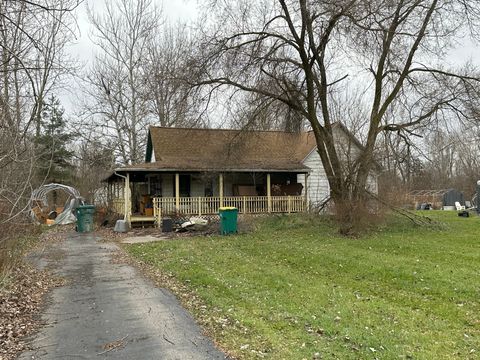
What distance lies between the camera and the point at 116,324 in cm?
611

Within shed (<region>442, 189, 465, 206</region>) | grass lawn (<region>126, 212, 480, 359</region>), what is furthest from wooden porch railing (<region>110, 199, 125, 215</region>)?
shed (<region>442, 189, 465, 206</region>)

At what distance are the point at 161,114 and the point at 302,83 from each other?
1837cm

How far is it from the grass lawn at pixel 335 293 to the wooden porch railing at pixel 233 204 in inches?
254

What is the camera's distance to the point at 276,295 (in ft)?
25.0

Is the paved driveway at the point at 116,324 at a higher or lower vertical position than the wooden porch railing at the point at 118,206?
lower

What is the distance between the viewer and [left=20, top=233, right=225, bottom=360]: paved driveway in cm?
504

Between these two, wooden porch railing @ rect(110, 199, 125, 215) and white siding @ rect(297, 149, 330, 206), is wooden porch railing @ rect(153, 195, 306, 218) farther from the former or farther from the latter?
white siding @ rect(297, 149, 330, 206)

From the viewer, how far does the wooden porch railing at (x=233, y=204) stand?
21.5 meters

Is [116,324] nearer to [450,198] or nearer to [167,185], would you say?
[167,185]

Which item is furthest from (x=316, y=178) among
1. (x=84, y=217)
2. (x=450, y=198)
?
(x=450, y=198)

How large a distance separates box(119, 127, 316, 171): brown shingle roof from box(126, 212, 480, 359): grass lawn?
6910mm

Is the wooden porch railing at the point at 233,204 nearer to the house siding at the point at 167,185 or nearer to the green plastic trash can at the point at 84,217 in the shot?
the house siding at the point at 167,185

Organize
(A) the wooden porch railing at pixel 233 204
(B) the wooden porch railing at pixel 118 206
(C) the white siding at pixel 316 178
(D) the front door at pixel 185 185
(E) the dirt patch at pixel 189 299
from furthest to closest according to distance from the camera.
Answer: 1. (C) the white siding at pixel 316 178
2. (D) the front door at pixel 185 185
3. (B) the wooden porch railing at pixel 118 206
4. (A) the wooden porch railing at pixel 233 204
5. (E) the dirt patch at pixel 189 299

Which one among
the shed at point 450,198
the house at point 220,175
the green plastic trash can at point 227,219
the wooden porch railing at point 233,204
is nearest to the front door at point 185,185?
the house at point 220,175
